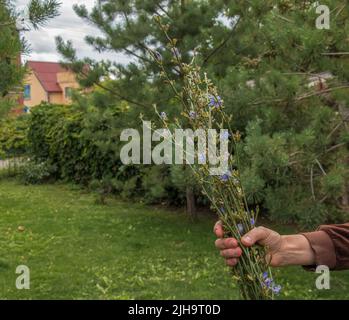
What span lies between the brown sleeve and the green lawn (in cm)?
298

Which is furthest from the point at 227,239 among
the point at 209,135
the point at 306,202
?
the point at 306,202

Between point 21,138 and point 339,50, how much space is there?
10535mm

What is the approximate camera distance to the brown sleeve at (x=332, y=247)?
161 cm

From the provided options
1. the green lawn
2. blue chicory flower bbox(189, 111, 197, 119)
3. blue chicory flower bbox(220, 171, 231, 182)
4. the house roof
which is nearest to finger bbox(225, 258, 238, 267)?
blue chicory flower bbox(220, 171, 231, 182)

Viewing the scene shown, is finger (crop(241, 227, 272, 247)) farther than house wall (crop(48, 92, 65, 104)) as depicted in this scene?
No

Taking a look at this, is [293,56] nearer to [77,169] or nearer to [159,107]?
[159,107]

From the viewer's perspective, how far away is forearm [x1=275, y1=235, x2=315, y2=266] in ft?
5.30

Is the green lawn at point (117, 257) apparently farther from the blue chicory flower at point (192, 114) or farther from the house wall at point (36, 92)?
the house wall at point (36, 92)

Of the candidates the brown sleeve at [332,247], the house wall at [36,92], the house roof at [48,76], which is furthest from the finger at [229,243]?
the house wall at [36,92]

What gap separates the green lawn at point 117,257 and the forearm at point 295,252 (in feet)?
9.74

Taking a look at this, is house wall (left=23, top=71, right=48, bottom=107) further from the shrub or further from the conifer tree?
the conifer tree
